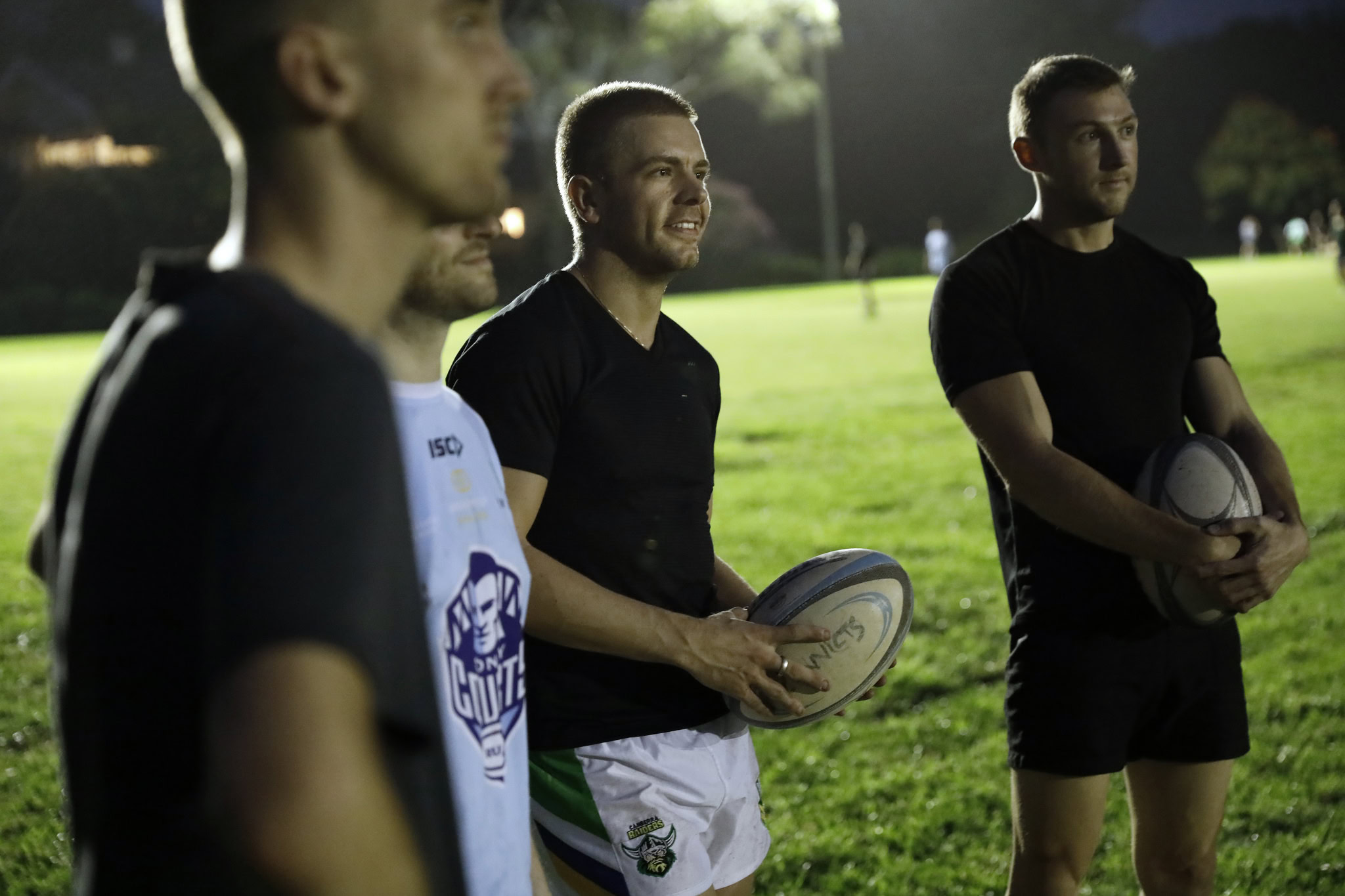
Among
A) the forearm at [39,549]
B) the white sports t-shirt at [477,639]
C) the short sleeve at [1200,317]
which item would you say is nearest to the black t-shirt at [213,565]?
the forearm at [39,549]

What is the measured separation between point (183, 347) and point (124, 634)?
0.68 ft

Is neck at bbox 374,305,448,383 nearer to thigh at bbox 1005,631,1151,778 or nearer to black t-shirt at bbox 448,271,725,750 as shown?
black t-shirt at bbox 448,271,725,750

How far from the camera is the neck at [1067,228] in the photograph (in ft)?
10.9

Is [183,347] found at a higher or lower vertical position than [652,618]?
higher

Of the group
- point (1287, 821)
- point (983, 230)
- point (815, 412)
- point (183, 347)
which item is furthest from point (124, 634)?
point (983, 230)

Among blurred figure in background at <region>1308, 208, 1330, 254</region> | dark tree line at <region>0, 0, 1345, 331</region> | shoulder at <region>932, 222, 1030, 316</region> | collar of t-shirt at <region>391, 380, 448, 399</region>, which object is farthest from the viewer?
blurred figure in background at <region>1308, 208, 1330, 254</region>

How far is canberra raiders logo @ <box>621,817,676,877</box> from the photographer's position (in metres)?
2.68

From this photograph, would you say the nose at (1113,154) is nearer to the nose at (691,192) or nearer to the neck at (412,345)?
the nose at (691,192)

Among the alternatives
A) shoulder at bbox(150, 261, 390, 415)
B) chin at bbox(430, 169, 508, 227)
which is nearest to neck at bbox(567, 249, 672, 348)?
chin at bbox(430, 169, 508, 227)

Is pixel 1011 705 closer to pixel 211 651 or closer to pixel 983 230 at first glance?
pixel 211 651

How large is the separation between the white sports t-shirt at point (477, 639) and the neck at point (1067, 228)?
77.9 inches

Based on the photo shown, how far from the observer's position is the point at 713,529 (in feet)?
29.1

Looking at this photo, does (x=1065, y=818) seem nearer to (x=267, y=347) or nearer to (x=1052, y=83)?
(x=1052, y=83)

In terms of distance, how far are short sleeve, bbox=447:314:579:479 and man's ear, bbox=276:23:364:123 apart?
1.48m
